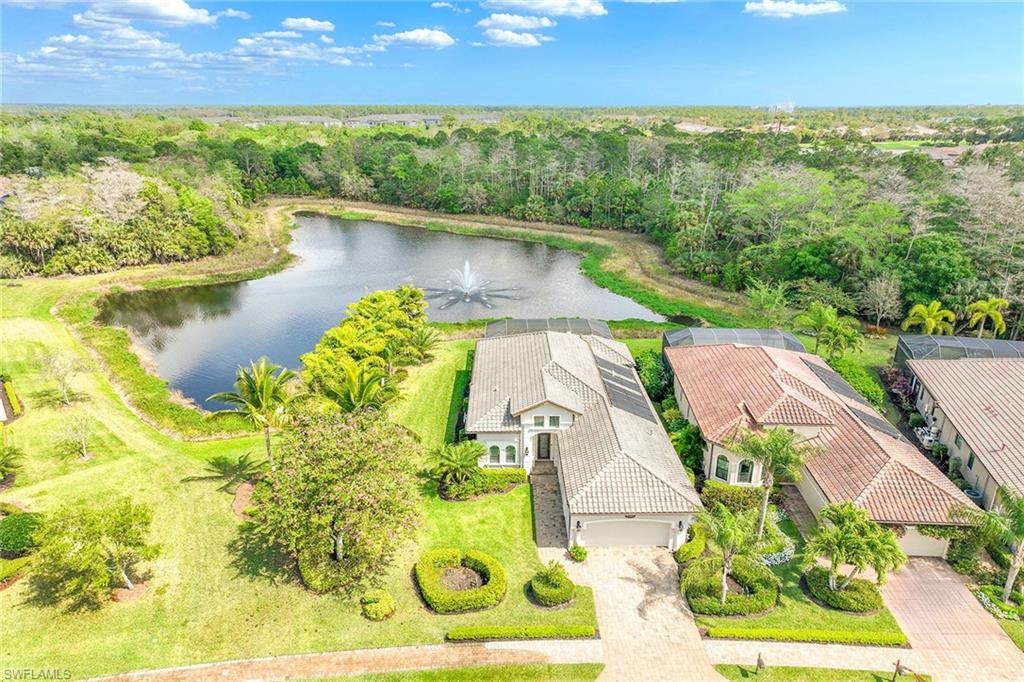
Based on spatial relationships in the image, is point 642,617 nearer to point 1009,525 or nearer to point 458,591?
point 458,591

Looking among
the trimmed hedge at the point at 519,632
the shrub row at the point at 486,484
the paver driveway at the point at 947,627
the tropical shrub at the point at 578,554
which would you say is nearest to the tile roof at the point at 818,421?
the paver driveway at the point at 947,627

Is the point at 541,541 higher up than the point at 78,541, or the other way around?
the point at 78,541

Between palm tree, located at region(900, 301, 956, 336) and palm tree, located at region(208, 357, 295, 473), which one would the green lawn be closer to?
palm tree, located at region(208, 357, 295, 473)

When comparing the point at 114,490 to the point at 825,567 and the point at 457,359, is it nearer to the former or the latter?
the point at 457,359

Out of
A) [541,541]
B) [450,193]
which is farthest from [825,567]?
[450,193]

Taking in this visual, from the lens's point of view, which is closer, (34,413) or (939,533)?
(939,533)

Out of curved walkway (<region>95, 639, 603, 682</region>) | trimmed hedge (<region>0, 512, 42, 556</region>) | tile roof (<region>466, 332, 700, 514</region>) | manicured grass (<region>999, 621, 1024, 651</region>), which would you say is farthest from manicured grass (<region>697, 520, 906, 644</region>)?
trimmed hedge (<region>0, 512, 42, 556</region>)
